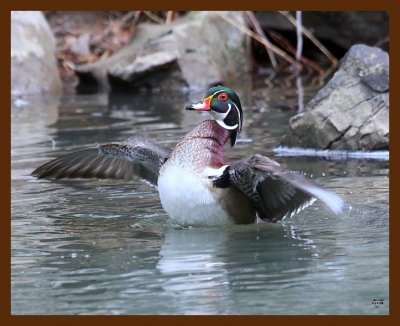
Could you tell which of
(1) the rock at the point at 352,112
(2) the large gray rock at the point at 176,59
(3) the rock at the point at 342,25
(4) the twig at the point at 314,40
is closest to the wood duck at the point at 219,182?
(1) the rock at the point at 352,112

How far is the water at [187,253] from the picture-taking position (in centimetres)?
476

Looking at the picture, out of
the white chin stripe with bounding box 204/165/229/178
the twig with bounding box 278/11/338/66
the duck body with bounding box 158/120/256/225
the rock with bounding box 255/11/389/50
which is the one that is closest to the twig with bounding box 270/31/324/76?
the rock with bounding box 255/11/389/50

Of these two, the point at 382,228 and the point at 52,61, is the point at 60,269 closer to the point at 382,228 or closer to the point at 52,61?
the point at 382,228

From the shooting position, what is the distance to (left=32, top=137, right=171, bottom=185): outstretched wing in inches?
277

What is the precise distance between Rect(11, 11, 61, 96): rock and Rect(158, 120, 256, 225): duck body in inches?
353

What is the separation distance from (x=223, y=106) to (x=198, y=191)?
0.80 metres

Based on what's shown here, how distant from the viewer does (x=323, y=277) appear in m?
5.13

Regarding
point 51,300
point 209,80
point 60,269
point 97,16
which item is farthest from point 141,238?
point 97,16

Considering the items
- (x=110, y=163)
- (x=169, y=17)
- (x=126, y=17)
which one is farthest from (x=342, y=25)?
(x=110, y=163)

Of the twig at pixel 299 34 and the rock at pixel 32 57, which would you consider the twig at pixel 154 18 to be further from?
the twig at pixel 299 34

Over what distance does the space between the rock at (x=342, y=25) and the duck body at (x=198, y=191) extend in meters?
10.4

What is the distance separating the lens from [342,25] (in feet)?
54.0

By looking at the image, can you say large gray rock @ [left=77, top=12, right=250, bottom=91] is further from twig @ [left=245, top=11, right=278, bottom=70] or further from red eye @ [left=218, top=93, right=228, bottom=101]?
red eye @ [left=218, top=93, right=228, bottom=101]

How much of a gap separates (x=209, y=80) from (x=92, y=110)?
2620mm
